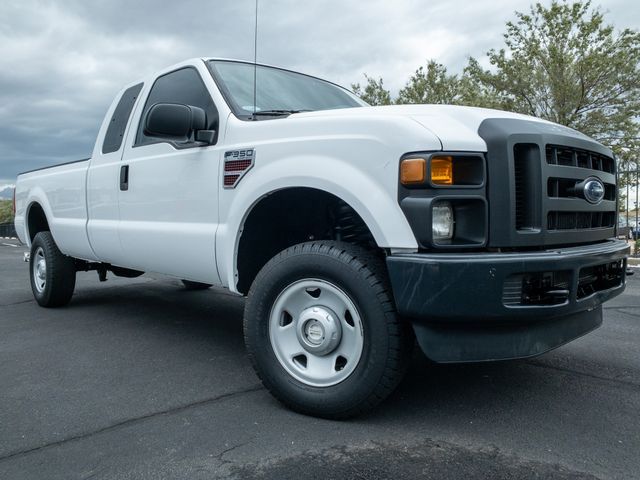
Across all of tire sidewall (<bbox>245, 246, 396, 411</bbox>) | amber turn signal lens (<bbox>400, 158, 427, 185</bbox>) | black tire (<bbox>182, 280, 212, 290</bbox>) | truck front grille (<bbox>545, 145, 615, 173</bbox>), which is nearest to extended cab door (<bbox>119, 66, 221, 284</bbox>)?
tire sidewall (<bbox>245, 246, 396, 411</bbox>)

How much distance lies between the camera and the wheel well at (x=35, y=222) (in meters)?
6.01

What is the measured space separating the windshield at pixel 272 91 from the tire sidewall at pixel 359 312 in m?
1.03

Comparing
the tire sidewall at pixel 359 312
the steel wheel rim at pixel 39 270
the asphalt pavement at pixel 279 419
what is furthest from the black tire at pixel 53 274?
the tire sidewall at pixel 359 312

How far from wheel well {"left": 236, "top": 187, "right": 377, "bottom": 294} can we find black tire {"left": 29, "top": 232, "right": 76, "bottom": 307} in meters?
3.06

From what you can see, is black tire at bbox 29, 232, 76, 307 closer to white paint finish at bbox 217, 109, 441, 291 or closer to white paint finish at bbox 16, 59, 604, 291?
white paint finish at bbox 16, 59, 604, 291

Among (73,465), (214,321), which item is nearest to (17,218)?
(214,321)

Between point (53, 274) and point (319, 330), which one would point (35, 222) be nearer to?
point (53, 274)

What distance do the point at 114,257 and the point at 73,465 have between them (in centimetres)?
246

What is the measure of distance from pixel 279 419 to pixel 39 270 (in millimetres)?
4228

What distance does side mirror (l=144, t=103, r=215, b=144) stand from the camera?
3.10m

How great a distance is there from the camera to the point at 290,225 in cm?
329

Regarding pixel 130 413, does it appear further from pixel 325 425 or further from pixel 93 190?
pixel 93 190

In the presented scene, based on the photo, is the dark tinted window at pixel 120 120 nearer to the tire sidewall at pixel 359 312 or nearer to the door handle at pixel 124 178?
the door handle at pixel 124 178

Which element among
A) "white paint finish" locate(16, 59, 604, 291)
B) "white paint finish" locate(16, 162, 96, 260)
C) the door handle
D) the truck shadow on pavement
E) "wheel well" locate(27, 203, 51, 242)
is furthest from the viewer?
"wheel well" locate(27, 203, 51, 242)
